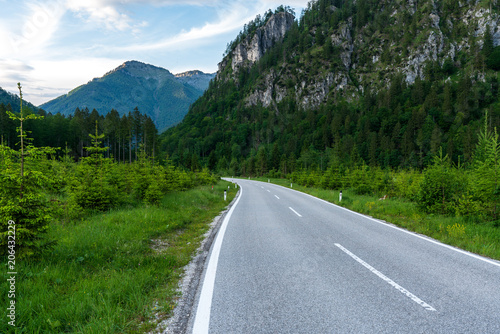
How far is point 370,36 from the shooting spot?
534 feet

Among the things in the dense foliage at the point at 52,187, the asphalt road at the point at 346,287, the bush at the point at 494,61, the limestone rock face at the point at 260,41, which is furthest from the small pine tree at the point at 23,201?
the limestone rock face at the point at 260,41

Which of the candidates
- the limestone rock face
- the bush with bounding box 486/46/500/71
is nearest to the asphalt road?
the bush with bounding box 486/46/500/71

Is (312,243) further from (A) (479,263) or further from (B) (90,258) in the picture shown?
(B) (90,258)

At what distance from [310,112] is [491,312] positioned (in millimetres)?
127436

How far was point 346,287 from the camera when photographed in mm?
3768

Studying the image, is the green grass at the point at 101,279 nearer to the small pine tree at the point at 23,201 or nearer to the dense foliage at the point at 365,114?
the small pine tree at the point at 23,201

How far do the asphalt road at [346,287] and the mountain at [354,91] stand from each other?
60.0 m

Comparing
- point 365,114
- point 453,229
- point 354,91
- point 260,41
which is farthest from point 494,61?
point 453,229

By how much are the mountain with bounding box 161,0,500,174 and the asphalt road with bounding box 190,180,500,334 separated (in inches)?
2361

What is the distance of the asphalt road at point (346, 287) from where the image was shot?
2.82m

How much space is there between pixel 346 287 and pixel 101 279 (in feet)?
14.3

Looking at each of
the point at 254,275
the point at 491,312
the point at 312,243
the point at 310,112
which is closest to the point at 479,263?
the point at 491,312

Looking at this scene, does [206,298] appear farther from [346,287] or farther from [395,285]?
[395,285]

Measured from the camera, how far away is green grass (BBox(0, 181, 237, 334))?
2955 millimetres
